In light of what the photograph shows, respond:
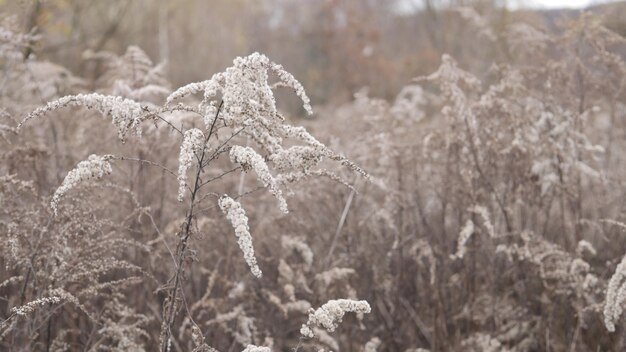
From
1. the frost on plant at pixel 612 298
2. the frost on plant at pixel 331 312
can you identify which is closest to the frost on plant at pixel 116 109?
the frost on plant at pixel 331 312

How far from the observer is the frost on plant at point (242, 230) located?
2141 millimetres

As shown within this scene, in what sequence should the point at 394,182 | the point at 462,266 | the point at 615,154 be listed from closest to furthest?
the point at 462,266, the point at 394,182, the point at 615,154

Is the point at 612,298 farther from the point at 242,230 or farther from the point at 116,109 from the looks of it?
the point at 116,109

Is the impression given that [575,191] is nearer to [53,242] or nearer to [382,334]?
[382,334]

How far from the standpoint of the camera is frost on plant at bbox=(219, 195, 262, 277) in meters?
2.14

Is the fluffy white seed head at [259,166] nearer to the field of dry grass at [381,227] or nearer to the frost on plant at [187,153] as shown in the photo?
the frost on plant at [187,153]

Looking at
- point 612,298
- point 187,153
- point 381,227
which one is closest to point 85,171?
point 187,153

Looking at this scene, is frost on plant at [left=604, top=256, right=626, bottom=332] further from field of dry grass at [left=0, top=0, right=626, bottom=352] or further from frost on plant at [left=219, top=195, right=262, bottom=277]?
frost on plant at [left=219, top=195, right=262, bottom=277]

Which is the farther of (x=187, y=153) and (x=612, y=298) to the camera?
(x=612, y=298)

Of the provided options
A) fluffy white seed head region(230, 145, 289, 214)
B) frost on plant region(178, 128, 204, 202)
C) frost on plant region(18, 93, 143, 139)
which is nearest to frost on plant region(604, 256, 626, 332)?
fluffy white seed head region(230, 145, 289, 214)

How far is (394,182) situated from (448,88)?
80 cm

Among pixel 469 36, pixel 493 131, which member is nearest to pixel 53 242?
pixel 493 131

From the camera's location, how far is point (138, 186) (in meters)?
4.18

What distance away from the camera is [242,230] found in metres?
2.19
